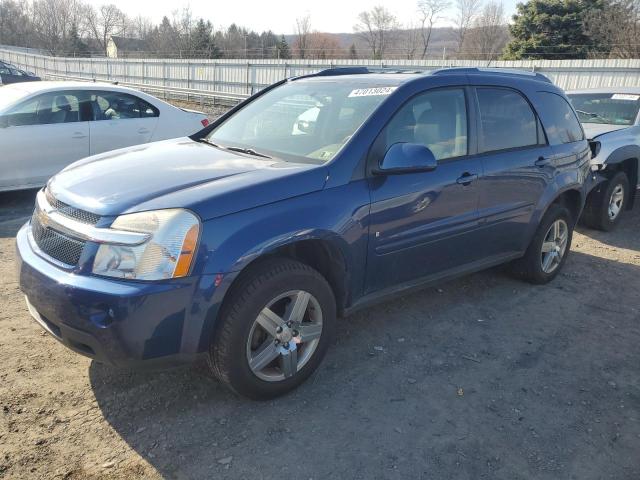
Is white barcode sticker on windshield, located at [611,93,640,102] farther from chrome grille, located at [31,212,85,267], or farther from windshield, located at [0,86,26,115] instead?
windshield, located at [0,86,26,115]

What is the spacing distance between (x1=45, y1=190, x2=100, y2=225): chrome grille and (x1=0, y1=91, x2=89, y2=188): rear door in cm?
430

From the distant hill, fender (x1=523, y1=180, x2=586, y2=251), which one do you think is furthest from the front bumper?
the distant hill

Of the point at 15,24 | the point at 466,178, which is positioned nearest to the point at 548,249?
the point at 466,178

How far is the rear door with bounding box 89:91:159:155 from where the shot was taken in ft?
24.3

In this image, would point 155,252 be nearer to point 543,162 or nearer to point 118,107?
point 543,162

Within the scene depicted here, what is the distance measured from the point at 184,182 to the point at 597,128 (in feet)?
21.2

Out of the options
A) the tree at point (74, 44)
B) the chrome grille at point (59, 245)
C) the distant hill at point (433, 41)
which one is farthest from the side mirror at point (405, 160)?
the tree at point (74, 44)

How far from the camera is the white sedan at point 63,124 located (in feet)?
22.3

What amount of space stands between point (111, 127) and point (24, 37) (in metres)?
91.3

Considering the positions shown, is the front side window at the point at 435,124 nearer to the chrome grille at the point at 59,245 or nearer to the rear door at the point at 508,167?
the rear door at the point at 508,167

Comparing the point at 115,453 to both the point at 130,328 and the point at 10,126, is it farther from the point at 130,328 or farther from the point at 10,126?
the point at 10,126

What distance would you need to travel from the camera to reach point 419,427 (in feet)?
9.86

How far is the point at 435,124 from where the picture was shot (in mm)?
3863

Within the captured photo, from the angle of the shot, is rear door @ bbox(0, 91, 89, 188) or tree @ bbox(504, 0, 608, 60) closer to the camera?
rear door @ bbox(0, 91, 89, 188)
